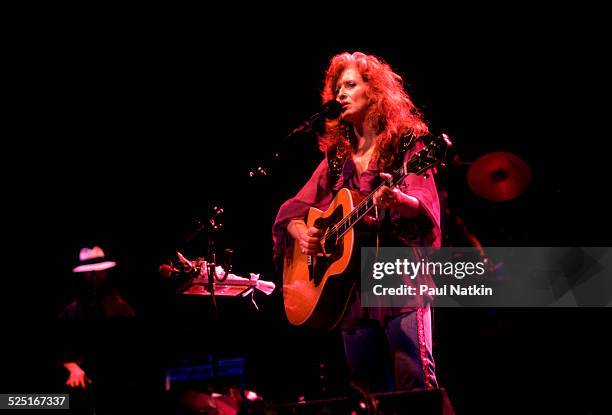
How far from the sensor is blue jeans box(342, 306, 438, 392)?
241 centimetres

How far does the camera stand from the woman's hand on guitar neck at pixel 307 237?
3025mm

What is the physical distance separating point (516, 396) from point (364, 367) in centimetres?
221

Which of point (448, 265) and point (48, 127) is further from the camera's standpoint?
point (48, 127)

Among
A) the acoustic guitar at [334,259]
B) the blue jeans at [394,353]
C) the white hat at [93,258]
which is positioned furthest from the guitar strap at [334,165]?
the white hat at [93,258]

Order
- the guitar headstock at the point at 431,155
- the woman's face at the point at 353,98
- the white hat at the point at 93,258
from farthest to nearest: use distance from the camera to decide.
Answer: the white hat at the point at 93,258 → the woman's face at the point at 353,98 → the guitar headstock at the point at 431,155

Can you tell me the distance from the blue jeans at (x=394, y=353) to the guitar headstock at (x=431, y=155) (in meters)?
0.69

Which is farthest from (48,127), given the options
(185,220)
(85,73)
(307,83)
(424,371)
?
(424,371)

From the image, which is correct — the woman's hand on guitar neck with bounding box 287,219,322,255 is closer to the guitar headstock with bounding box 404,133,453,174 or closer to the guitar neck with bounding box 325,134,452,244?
the guitar neck with bounding box 325,134,452,244

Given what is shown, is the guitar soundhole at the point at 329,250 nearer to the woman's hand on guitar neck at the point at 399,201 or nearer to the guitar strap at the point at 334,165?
the guitar strap at the point at 334,165

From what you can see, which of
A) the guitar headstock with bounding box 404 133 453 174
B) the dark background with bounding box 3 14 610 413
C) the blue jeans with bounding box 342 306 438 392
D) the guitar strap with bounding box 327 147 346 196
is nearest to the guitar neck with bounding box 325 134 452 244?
the guitar headstock with bounding box 404 133 453 174

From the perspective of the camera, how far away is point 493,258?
235 inches

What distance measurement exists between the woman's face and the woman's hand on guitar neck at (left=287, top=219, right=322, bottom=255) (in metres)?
0.73

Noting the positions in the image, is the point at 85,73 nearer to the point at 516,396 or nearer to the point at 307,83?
the point at 307,83

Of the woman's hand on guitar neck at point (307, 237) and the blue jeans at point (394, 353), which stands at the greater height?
the woman's hand on guitar neck at point (307, 237)
